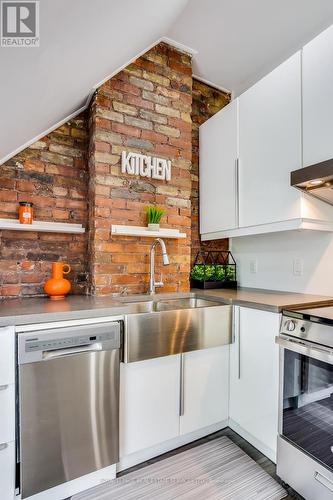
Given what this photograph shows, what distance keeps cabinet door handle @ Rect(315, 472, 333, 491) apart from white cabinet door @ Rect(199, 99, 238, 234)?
151 centimetres

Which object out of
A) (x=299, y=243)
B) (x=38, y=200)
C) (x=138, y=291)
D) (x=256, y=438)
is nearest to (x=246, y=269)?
(x=299, y=243)

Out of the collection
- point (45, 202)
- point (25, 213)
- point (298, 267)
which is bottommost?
point (298, 267)

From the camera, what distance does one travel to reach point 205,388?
1790 mm

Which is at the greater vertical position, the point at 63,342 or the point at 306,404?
the point at 63,342

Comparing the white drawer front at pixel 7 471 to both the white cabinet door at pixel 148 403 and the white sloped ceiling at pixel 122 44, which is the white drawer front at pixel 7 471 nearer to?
the white cabinet door at pixel 148 403

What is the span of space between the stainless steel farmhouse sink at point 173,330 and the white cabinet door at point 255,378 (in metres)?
0.12

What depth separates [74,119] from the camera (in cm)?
213

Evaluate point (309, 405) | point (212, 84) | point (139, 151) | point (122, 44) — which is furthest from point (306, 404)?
point (212, 84)

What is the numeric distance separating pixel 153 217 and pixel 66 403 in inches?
50.1

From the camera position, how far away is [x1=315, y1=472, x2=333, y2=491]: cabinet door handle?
3.96 ft

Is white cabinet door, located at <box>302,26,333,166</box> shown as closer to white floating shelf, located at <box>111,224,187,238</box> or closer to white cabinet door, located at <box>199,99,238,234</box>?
white cabinet door, located at <box>199,99,238,234</box>

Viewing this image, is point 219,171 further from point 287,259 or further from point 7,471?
point 7,471

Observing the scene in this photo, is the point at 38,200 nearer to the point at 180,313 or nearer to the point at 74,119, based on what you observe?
the point at 74,119

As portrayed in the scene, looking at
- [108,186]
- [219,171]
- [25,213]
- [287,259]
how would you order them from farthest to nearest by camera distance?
[219,171] → [287,259] → [108,186] → [25,213]
